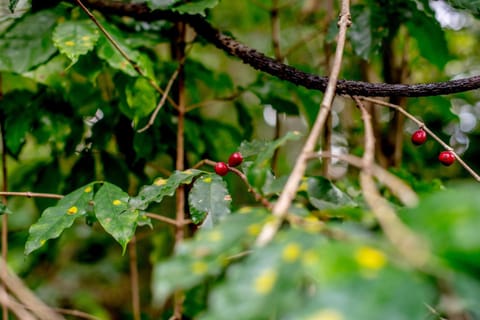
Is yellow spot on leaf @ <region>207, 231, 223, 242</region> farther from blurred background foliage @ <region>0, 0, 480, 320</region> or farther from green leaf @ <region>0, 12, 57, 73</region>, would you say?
green leaf @ <region>0, 12, 57, 73</region>

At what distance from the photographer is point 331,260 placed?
1.03 ft

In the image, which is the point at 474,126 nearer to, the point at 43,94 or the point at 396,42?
the point at 396,42

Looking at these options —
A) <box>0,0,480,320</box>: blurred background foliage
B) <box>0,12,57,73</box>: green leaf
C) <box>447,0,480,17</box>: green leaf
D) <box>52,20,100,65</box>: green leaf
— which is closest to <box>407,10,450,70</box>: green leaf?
<box>0,0,480,320</box>: blurred background foliage

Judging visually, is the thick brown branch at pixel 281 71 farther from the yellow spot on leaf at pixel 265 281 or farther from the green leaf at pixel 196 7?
the yellow spot on leaf at pixel 265 281

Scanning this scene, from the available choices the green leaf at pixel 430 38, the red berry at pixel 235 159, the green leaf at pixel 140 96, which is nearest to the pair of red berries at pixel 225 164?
the red berry at pixel 235 159

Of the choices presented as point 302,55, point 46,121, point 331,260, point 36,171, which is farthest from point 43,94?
point 302,55

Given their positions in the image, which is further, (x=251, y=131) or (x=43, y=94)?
(x=251, y=131)

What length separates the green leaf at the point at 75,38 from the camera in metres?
0.88

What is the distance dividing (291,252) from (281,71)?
536 mm

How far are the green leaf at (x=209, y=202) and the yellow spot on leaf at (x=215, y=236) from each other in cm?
29

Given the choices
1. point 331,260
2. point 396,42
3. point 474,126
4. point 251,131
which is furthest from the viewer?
point 474,126

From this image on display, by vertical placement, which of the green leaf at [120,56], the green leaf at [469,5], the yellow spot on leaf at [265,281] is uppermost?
the green leaf at [469,5]

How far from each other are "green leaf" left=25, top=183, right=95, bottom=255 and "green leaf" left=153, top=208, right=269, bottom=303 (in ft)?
1.32

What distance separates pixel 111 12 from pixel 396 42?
111 cm
